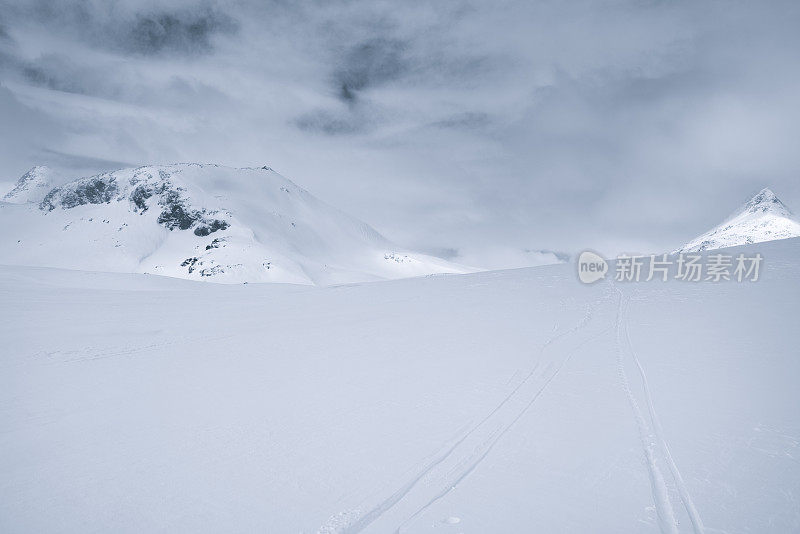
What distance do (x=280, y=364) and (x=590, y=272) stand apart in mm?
25907

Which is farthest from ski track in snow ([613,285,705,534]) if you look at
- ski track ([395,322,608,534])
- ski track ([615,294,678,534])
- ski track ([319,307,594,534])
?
ski track ([319,307,594,534])

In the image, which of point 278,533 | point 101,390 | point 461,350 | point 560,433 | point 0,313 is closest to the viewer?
point 278,533

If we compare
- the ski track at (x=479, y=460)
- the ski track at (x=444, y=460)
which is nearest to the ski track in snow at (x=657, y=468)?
the ski track at (x=479, y=460)

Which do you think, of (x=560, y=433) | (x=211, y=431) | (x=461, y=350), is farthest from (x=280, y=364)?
(x=560, y=433)

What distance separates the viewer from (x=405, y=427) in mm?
7031

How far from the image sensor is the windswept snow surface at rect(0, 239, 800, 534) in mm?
4711

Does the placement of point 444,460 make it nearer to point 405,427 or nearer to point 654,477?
point 405,427

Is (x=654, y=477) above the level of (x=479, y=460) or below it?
above

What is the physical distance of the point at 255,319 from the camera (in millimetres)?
18984

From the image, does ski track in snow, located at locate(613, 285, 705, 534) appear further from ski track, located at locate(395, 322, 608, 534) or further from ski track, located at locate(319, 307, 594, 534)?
ski track, located at locate(319, 307, 594, 534)

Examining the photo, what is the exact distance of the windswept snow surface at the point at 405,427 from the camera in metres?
4.71

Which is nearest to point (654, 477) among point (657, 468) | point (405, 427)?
point (657, 468)

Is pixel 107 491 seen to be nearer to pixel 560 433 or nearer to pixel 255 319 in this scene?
pixel 560 433

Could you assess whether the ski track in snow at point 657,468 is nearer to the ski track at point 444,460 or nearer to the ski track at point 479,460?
the ski track at point 479,460
